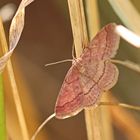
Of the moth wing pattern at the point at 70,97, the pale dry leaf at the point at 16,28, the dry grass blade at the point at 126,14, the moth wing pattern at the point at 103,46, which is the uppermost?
the pale dry leaf at the point at 16,28

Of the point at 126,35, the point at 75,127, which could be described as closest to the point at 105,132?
the point at 126,35

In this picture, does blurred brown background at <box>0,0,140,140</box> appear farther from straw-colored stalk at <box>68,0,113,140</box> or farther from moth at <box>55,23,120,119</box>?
moth at <box>55,23,120,119</box>

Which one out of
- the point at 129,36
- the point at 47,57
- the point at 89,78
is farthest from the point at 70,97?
the point at 47,57

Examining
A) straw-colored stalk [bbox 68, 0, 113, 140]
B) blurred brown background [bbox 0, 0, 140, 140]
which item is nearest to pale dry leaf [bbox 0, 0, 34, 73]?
straw-colored stalk [bbox 68, 0, 113, 140]

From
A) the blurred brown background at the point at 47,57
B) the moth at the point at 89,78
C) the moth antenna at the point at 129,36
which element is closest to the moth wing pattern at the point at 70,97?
the moth at the point at 89,78

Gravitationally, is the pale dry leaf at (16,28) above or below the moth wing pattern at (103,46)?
above

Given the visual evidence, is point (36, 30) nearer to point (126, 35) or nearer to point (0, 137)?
point (0, 137)

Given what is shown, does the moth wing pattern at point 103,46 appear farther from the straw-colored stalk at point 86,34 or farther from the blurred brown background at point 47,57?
the blurred brown background at point 47,57

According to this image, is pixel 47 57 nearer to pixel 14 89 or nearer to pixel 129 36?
pixel 14 89
